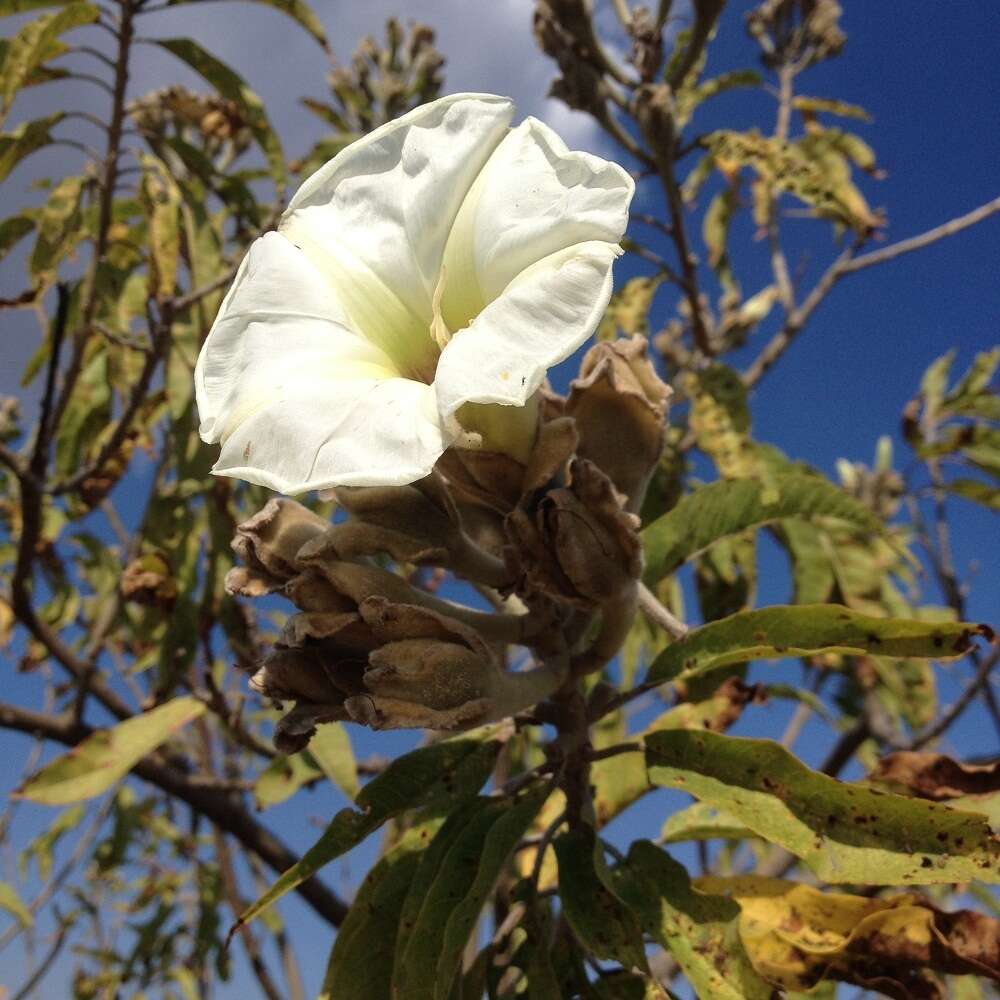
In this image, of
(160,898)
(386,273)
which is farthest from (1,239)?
(160,898)

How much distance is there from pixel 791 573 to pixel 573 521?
5.11 ft

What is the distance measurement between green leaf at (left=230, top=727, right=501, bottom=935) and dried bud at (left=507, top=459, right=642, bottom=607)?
0.46 meters

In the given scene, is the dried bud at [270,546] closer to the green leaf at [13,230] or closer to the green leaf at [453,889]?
the green leaf at [453,889]

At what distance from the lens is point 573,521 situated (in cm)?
118

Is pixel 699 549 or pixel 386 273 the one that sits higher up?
pixel 386 273

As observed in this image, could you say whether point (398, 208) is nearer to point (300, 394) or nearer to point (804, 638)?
point (300, 394)

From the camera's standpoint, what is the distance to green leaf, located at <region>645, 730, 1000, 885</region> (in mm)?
1143

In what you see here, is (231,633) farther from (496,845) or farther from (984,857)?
(984,857)

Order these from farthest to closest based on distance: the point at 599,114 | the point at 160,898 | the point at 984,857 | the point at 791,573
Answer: the point at 160,898
the point at 599,114
the point at 791,573
the point at 984,857

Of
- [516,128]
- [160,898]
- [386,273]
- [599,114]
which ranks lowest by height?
[160,898]

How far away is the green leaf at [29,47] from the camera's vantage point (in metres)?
2.48

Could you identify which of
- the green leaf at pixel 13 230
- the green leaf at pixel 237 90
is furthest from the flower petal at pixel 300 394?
the green leaf at pixel 13 230

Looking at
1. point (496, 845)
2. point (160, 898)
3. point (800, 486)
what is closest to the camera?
point (496, 845)

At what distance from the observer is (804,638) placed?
4.36 ft
